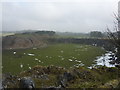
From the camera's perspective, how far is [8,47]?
10025 centimetres

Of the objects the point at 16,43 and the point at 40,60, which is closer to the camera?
the point at 40,60

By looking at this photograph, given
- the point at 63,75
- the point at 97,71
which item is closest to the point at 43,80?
the point at 63,75

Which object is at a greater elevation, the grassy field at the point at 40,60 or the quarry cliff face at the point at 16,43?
the quarry cliff face at the point at 16,43

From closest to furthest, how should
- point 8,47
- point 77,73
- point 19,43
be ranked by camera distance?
1. point 77,73
2. point 8,47
3. point 19,43

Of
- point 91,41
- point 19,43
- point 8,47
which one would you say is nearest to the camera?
point 8,47

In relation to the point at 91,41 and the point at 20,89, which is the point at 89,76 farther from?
the point at 91,41

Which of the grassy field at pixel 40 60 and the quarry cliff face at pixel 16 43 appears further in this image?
the quarry cliff face at pixel 16 43

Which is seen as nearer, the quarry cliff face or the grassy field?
the grassy field

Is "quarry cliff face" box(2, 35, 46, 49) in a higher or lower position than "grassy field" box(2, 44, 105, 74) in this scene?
higher

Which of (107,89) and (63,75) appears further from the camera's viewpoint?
(63,75)

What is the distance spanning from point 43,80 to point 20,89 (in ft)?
11.5

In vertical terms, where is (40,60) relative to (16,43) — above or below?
below

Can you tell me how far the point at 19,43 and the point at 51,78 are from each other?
9084 centimetres

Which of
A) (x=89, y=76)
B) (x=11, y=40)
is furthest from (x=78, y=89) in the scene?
(x=11, y=40)
